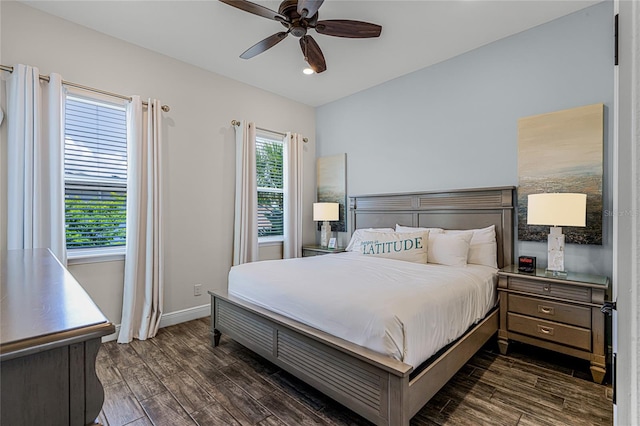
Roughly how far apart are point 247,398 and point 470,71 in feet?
12.5

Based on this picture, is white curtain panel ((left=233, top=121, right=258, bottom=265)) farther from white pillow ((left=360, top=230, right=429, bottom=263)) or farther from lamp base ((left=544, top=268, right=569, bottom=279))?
lamp base ((left=544, top=268, right=569, bottom=279))

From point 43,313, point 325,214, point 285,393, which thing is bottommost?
point 285,393

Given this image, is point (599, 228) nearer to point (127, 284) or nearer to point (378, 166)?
point (378, 166)

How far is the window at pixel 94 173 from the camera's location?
9.47ft

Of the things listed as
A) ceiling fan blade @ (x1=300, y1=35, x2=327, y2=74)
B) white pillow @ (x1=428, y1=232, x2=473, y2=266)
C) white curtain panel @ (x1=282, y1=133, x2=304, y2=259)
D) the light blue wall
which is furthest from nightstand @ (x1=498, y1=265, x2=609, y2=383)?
white curtain panel @ (x1=282, y1=133, x2=304, y2=259)

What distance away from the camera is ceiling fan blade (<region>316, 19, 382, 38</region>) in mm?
2361

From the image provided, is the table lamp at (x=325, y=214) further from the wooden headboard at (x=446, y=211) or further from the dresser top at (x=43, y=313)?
the dresser top at (x=43, y=313)

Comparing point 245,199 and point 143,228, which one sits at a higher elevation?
point 245,199

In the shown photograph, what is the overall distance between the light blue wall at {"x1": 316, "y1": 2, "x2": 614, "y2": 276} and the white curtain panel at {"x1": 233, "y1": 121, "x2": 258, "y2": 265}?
57.6 inches

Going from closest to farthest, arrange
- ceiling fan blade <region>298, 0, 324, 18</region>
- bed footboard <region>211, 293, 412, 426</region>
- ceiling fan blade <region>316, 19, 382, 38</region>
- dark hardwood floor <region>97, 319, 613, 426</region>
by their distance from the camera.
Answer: bed footboard <region>211, 293, 412, 426</region>, dark hardwood floor <region>97, 319, 613, 426</region>, ceiling fan blade <region>298, 0, 324, 18</region>, ceiling fan blade <region>316, 19, 382, 38</region>

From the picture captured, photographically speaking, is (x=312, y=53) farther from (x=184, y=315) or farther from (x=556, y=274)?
(x=184, y=315)

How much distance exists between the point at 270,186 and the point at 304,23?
2494 millimetres

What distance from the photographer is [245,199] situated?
4000mm

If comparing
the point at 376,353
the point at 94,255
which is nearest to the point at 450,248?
the point at 376,353
